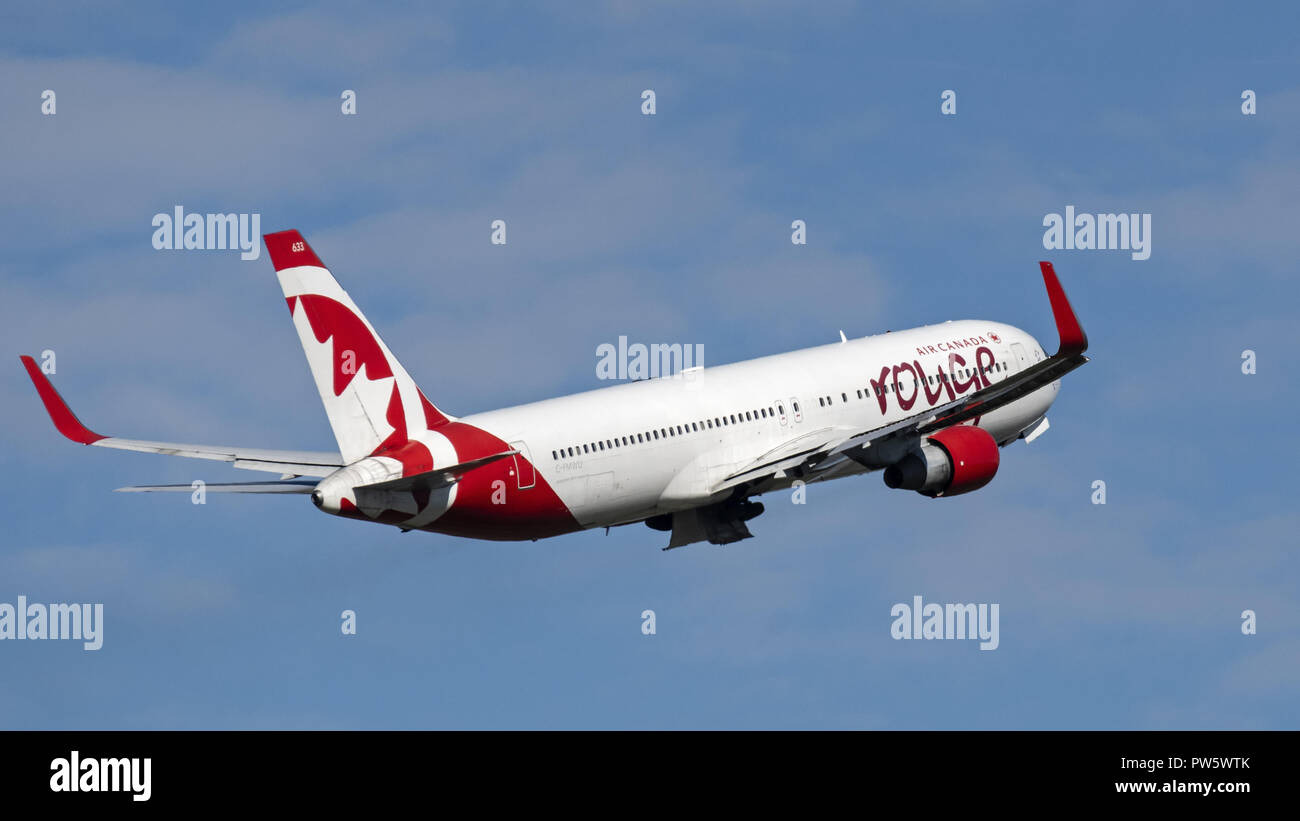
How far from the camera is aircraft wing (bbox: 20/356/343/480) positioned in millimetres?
62000

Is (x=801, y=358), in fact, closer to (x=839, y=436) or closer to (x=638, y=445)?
(x=839, y=436)

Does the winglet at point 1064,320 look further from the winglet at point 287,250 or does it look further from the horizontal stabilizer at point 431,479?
the winglet at point 287,250

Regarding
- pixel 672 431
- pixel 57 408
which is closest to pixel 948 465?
pixel 672 431

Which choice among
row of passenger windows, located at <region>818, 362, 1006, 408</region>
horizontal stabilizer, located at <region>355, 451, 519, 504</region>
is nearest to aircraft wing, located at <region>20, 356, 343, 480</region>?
horizontal stabilizer, located at <region>355, 451, 519, 504</region>

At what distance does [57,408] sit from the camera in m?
62.3

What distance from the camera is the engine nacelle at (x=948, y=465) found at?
66250 millimetres

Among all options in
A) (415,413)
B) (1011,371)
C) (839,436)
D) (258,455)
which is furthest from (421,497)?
(1011,371)

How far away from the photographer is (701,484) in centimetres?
6425

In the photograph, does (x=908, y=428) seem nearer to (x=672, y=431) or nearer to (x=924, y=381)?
(x=924, y=381)

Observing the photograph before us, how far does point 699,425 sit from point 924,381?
31.6 ft

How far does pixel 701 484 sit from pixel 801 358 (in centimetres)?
636

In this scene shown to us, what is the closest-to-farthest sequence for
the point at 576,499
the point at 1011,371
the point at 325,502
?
the point at 325,502 < the point at 576,499 < the point at 1011,371

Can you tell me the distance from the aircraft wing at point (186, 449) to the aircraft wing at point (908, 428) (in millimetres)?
11260

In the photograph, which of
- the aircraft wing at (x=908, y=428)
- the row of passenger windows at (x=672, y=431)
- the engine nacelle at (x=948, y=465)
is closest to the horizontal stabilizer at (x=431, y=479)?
the row of passenger windows at (x=672, y=431)
